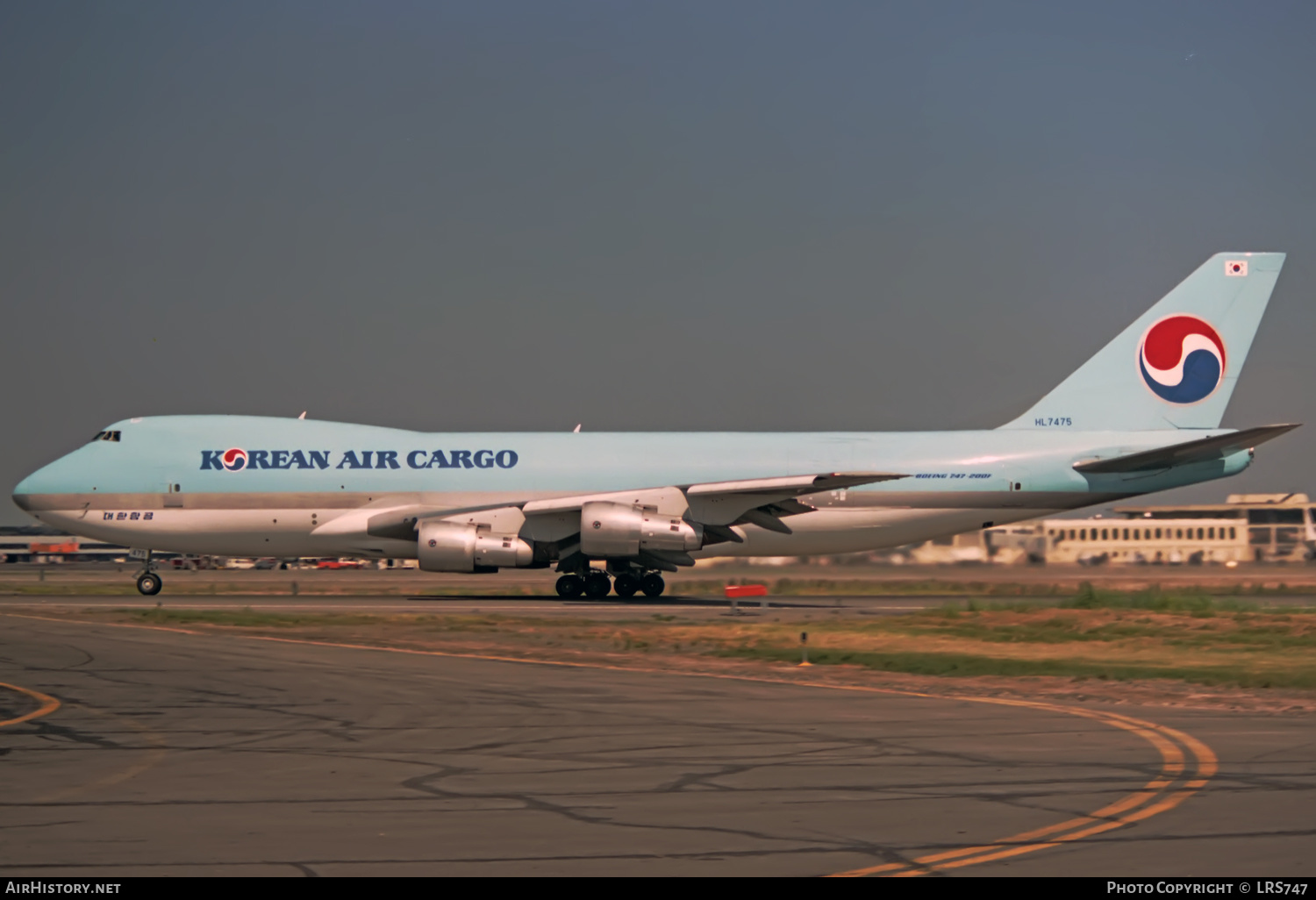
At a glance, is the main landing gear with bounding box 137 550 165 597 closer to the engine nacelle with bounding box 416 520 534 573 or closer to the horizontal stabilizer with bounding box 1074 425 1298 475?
the engine nacelle with bounding box 416 520 534 573

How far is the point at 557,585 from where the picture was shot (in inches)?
1580

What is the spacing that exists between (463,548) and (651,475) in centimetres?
622

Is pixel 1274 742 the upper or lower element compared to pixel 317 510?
lower

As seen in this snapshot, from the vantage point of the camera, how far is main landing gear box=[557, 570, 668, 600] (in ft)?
131

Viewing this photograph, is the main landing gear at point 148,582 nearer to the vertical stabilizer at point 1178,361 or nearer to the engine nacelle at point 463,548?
the engine nacelle at point 463,548

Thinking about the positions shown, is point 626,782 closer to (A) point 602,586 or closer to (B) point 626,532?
(B) point 626,532

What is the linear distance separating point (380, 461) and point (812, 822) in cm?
3375

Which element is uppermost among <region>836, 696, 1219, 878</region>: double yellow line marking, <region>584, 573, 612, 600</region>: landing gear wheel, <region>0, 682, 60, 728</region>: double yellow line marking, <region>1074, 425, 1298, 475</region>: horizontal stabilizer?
<region>1074, 425, 1298, 475</region>: horizontal stabilizer

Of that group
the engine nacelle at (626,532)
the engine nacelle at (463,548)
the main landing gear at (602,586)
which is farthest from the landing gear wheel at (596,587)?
the engine nacelle at (626,532)

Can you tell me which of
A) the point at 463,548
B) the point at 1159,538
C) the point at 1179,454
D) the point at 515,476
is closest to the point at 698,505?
the point at 515,476

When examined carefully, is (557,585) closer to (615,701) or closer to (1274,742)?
(615,701)

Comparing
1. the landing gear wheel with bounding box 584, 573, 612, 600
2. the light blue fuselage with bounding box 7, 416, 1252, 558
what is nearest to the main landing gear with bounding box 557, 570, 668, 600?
the landing gear wheel with bounding box 584, 573, 612, 600

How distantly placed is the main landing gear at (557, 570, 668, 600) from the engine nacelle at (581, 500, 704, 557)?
8.63 ft
